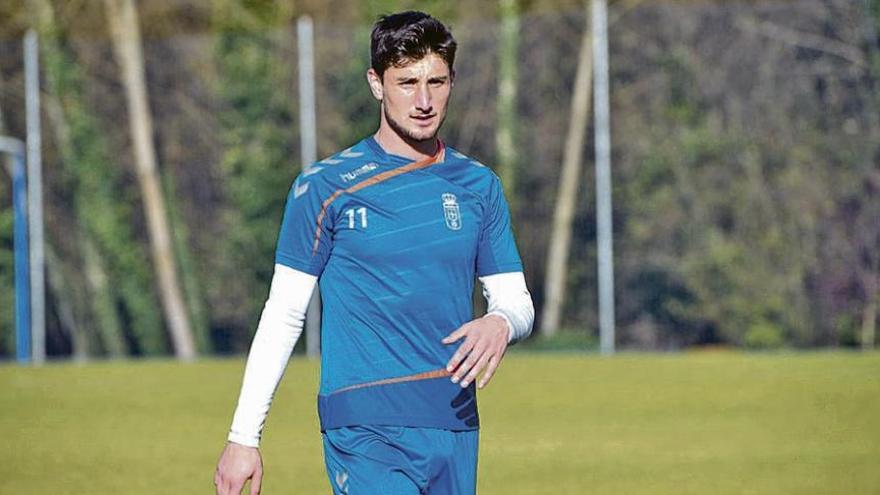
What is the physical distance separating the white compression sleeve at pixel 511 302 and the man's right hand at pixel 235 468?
637mm

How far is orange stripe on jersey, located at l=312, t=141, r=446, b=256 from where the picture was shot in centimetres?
437

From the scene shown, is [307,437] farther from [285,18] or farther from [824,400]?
[285,18]

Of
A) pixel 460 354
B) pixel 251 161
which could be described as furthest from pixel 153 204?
pixel 460 354

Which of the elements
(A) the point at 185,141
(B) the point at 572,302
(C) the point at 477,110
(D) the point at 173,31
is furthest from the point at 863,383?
(D) the point at 173,31

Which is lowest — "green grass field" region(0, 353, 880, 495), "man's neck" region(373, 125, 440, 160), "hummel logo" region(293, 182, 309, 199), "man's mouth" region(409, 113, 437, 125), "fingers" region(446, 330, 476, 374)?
"green grass field" region(0, 353, 880, 495)

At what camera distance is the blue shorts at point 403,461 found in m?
4.35

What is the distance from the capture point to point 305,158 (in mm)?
21906

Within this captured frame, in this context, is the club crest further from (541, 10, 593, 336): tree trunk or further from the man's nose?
(541, 10, 593, 336): tree trunk

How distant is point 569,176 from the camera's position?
21.4 metres

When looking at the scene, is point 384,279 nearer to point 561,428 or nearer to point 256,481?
point 256,481

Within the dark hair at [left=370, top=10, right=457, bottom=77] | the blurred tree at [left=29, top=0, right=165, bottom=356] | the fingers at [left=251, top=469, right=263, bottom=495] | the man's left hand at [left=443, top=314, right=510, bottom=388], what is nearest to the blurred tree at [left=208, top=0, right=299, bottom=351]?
the blurred tree at [left=29, top=0, right=165, bottom=356]

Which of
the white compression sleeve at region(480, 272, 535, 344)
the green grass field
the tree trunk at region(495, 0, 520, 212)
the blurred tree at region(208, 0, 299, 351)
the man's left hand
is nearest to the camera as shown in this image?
the man's left hand

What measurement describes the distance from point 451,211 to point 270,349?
1.81 ft

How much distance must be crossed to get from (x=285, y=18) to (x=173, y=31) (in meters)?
1.56
